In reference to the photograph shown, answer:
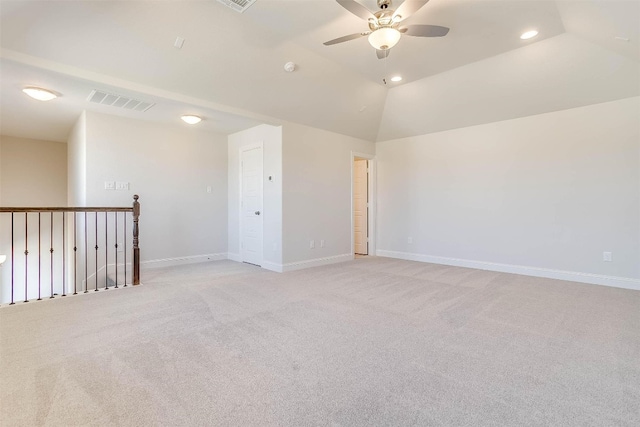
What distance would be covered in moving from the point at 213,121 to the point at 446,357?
4.86 meters

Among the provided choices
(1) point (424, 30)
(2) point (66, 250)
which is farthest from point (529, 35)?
(2) point (66, 250)

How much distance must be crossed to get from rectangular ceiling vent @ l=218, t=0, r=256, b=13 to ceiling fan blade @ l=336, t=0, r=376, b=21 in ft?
3.24

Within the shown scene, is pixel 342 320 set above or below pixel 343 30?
below

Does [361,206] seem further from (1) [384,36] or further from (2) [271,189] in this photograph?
(1) [384,36]

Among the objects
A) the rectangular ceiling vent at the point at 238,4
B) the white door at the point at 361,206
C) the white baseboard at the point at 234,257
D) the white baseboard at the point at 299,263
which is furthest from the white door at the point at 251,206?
the rectangular ceiling vent at the point at 238,4

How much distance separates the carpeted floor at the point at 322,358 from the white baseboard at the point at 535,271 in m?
0.50

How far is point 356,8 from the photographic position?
93.3 inches

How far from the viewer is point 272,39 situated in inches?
133

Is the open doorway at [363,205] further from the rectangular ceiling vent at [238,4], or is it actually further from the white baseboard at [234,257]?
the rectangular ceiling vent at [238,4]

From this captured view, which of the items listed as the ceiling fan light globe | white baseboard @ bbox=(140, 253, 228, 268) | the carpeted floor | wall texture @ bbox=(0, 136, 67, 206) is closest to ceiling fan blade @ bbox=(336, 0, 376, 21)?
the ceiling fan light globe

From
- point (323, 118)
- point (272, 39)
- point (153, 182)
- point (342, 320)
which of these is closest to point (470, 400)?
point (342, 320)

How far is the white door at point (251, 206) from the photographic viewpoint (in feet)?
17.9

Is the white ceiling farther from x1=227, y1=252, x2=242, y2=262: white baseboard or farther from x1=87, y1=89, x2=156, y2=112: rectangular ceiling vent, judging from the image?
x1=227, y1=252, x2=242, y2=262: white baseboard

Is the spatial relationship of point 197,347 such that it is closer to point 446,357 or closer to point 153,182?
point 446,357
